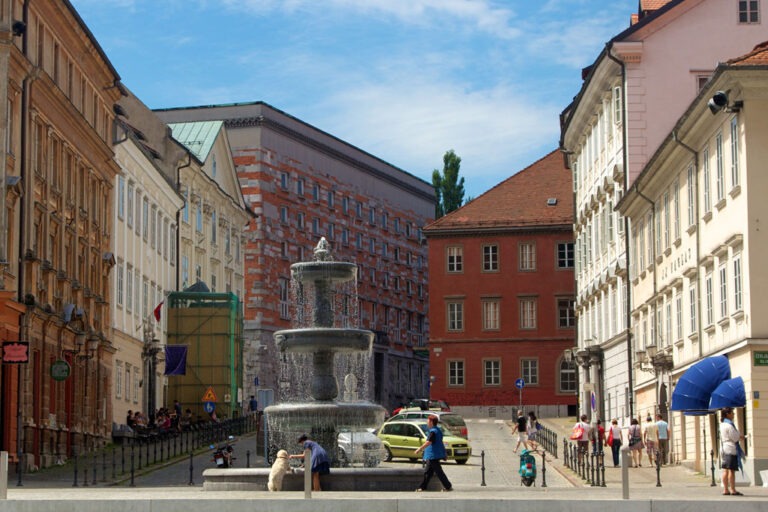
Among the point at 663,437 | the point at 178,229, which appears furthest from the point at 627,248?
→ the point at 178,229

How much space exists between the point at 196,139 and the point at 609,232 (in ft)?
102

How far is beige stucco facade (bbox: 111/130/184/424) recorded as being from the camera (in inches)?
2275

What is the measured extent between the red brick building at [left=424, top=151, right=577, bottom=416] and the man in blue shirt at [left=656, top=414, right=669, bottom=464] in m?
39.8

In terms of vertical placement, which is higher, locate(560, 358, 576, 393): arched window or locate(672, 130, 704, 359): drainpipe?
locate(672, 130, 704, 359): drainpipe

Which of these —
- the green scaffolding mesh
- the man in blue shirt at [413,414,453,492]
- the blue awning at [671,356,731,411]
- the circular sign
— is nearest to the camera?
the man in blue shirt at [413,414,453,492]

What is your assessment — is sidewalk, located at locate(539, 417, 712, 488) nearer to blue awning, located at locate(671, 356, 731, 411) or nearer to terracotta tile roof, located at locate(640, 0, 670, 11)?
blue awning, located at locate(671, 356, 731, 411)

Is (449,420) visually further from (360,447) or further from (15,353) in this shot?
(15,353)

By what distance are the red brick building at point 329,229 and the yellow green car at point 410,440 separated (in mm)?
43834

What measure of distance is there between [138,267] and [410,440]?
69.5 ft

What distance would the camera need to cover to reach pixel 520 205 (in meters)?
86.1

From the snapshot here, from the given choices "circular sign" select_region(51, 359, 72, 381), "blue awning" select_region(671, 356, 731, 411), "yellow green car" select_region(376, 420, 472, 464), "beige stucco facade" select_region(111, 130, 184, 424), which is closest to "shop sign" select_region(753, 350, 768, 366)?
"blue awning" select_region(671, 356, 731, 411)

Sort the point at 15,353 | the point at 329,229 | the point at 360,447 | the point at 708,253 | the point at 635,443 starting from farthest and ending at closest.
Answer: the point at 329,229
the point at 635,443
the point at 708,253
the point at 15,353
the point at 360,447

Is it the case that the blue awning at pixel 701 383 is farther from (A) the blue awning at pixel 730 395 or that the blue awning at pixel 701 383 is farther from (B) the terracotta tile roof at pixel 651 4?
(B) the terracotta tile roof at pixel 651 4

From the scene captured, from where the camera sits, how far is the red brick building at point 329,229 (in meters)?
94.1
